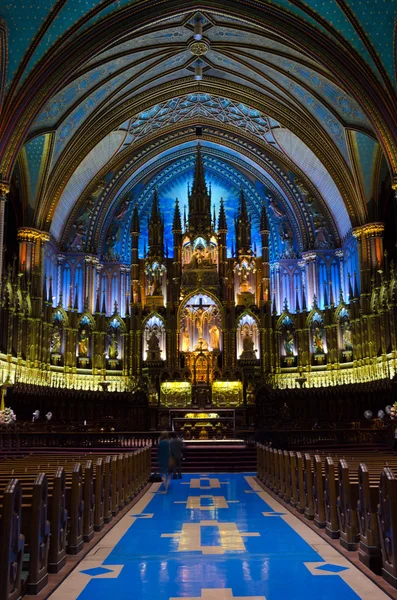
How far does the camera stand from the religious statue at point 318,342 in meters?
34.0

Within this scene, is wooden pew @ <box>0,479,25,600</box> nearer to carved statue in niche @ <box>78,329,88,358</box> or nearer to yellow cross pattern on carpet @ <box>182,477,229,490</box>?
yellow cross pattern on carpet @ <box>182,477,229,490</box>

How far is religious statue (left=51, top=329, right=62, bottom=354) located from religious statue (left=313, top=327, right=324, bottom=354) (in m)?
13.6

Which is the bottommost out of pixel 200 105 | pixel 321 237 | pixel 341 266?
pixel 341 266

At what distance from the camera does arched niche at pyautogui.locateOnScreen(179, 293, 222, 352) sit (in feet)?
115

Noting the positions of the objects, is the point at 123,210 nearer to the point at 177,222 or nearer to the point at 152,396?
the point at 177,222

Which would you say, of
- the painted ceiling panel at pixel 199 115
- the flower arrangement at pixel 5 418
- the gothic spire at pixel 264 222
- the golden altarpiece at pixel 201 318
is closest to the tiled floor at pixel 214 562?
the flower arrangement at pixel 5 418

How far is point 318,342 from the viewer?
34125 mm

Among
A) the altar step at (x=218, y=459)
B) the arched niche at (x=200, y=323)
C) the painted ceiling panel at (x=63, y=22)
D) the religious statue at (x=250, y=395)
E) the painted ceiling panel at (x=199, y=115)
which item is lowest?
the altar step at (x=218, y=459)

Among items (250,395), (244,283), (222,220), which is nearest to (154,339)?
(244,283)

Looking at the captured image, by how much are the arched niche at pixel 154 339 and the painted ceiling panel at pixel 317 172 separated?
37.2 ft

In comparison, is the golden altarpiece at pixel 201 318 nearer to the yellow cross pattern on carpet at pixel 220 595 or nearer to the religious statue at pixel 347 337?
the religious statue at pixel 347 337

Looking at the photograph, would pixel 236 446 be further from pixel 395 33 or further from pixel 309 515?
pixel 395 33

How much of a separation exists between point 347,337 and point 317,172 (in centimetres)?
927

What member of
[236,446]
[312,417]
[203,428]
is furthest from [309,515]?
[312,417]
